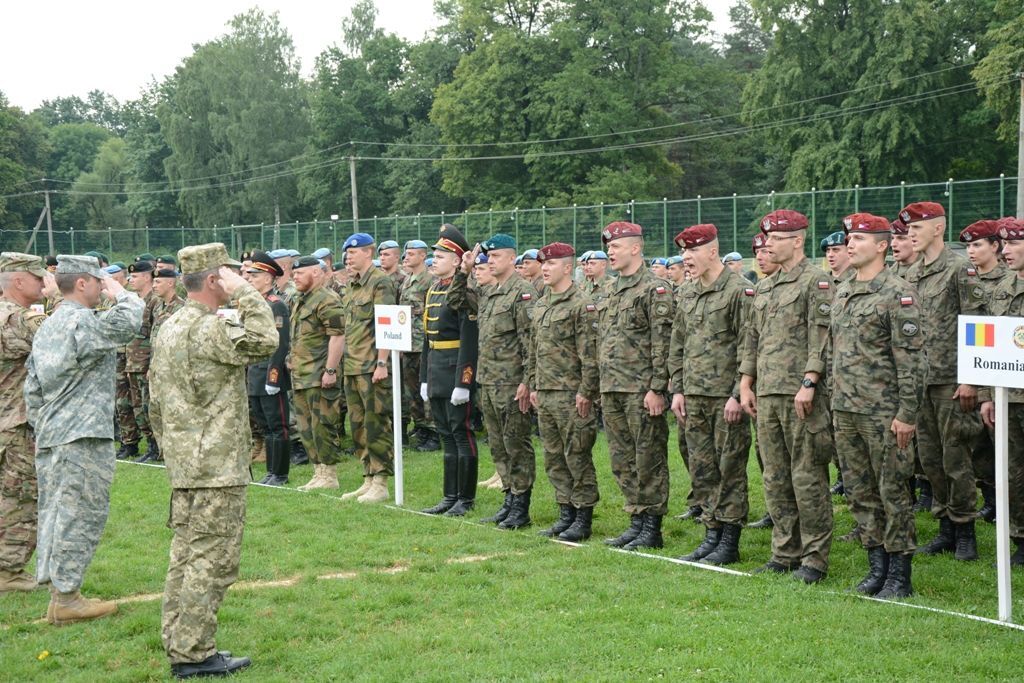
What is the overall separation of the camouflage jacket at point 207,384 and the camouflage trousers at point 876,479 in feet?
11.9

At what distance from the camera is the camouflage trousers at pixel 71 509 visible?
6.82m

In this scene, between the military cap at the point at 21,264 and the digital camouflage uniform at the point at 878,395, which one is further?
the military cap at the point at 21,264

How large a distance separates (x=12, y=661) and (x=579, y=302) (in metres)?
4.76

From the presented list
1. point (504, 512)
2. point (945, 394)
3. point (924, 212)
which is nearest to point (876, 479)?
point (945, 394)

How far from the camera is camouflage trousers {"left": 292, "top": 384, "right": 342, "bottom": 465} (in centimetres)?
1137

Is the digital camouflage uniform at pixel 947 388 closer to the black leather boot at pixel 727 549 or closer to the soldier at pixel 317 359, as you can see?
the black leather boot at pixel 727 549

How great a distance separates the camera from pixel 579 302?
29.1ft

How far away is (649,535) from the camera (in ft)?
27.6

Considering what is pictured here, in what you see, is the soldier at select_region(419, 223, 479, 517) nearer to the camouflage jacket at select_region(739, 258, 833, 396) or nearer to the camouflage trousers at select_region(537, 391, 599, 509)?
the camouflage trousers at select_region(537, 391, 599, 509)

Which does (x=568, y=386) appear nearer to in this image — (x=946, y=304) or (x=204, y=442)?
(x=946, y=304)

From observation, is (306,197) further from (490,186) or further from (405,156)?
(490,186)

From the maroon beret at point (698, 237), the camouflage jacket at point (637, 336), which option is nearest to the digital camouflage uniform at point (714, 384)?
the camouflage jacket at point (637, 336)

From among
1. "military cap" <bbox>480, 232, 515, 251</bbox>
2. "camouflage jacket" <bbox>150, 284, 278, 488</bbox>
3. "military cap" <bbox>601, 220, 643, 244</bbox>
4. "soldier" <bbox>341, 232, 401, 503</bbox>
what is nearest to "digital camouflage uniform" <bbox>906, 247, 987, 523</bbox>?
"military cap" <bbox>601, 220, 643, 244</bbox>

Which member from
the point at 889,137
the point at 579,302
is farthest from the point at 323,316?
the point at 889,137
